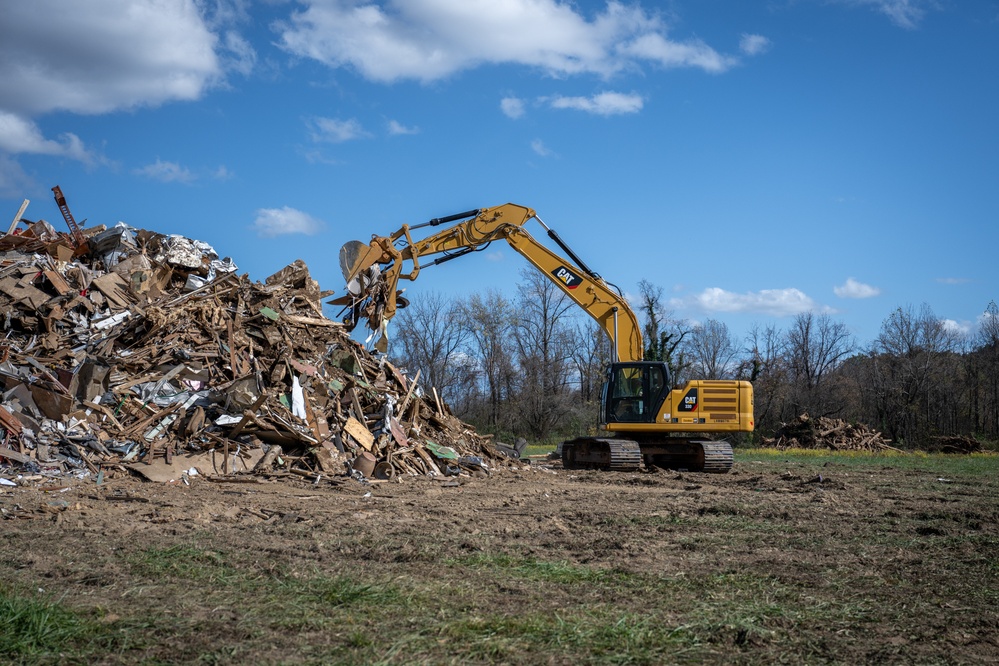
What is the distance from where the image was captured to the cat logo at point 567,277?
19094 millimetres

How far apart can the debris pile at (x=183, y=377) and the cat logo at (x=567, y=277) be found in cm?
396

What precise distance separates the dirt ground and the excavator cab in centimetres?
557

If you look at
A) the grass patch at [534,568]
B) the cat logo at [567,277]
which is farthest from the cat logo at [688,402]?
the grass patch at [534,568]

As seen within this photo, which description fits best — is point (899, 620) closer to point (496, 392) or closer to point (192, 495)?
point (192, 495)

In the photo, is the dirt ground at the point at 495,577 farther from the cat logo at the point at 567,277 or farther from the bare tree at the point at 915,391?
the bare tree at the point at 915,391

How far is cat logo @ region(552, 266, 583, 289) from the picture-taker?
62.6 feet

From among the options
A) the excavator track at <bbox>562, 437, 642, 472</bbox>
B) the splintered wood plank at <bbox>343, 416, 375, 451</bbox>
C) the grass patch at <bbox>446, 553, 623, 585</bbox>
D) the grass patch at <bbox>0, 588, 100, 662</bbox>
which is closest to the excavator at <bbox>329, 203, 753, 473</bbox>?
the excavator track at <bbox>562, 437, 642, 472</bbox>

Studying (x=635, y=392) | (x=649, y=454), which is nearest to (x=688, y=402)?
(x=635, y=392)

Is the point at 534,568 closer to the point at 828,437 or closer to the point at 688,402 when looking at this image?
the point at 688,402

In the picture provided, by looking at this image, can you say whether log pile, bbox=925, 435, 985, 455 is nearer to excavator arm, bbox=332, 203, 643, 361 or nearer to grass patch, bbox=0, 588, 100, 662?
excavator arm, bbox=332, 203, 643, 361

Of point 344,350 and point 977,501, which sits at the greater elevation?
point 344,350

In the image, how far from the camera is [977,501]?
13.0m

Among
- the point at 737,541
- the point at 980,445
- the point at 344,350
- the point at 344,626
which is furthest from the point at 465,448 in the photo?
the point at 980,445

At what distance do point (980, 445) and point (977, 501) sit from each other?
77.0ft
